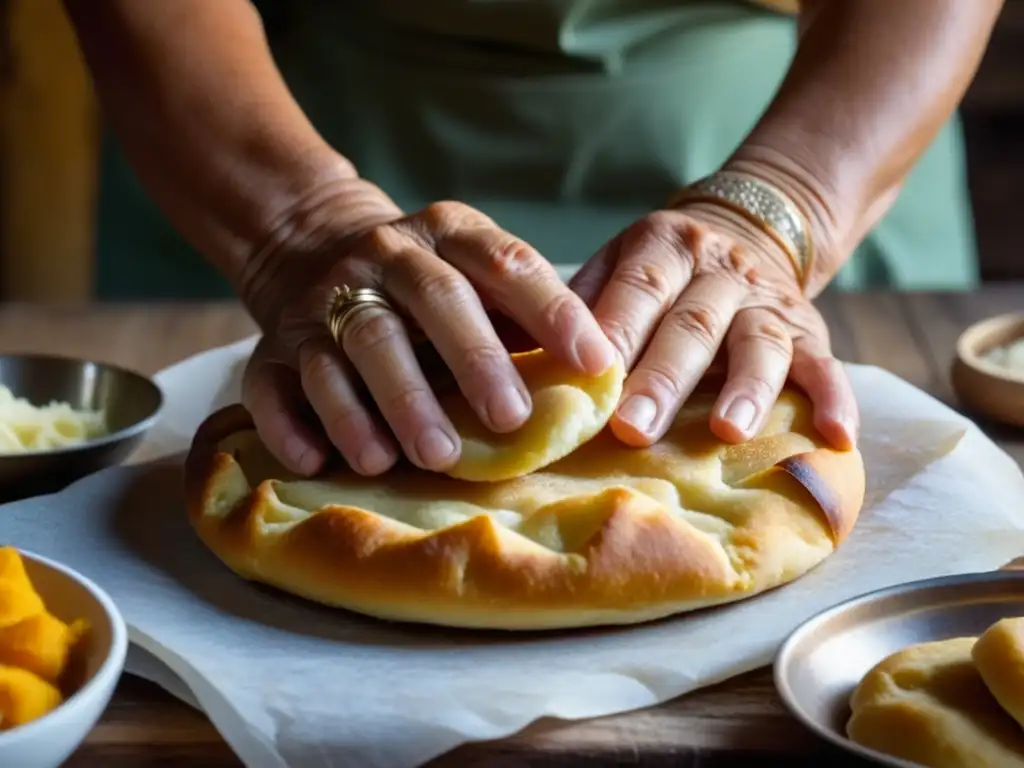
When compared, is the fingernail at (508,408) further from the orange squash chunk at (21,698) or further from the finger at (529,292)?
the orange squash chunk at (21,698)

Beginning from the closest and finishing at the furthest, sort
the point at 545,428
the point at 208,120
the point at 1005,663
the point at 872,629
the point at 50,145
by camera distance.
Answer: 1. the point at 1005,663
2. the point at 872,629
3. the point at 545,428
4. the point at 208,120
5. the point at 50,145

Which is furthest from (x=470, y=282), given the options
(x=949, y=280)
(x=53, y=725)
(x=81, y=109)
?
(x=81, y=109)

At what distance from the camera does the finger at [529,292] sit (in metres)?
1.06

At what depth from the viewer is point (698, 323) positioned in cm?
Result: 117

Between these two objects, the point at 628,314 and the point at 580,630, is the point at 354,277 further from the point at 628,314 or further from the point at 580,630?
the point at 580,630

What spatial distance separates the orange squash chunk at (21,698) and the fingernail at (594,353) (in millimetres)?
467

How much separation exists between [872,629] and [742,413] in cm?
25

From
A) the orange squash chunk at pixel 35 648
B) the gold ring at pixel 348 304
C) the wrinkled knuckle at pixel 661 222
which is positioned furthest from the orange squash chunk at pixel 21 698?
the wrinkled knuckle at pixel 661 222

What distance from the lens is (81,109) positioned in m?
2.81

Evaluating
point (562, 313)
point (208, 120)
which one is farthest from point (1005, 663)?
point (208, 120)

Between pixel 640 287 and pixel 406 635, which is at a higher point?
pixel 640 287

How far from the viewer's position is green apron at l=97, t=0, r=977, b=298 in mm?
1856

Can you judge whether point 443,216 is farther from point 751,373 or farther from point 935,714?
point 935,714

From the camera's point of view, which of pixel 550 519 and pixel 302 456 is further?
pixel 302 456
